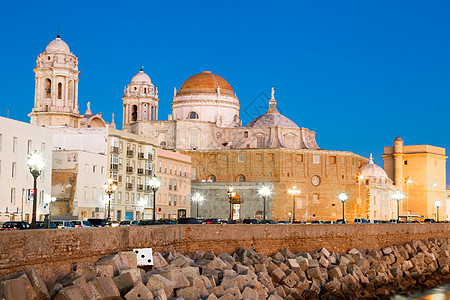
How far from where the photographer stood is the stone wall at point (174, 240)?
55.6 feet

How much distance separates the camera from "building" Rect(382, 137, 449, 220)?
11806 cm

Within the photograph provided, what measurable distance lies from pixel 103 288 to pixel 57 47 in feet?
186

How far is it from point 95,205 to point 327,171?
140 feet

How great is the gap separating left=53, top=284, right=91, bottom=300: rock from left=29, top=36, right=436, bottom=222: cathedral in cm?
6282

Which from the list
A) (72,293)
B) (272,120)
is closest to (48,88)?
(272,120)

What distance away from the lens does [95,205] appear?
57.7 meters

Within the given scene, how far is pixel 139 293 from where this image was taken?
57.4 ft

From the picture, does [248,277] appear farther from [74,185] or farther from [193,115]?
[193,115]

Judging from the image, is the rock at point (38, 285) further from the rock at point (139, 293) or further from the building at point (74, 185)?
the building at point (74, 185)

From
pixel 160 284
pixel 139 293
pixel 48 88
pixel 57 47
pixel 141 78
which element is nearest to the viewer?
pixel 139 293

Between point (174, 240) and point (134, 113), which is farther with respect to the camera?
point (134, 113)

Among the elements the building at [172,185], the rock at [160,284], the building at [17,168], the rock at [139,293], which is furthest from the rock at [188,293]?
the building at [172,185]

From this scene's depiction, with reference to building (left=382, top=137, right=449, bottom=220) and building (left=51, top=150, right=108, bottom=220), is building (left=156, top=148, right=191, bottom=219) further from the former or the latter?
building (left=382, top=137, right=449, bottom=220)

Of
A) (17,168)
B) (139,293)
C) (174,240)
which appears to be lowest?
(139,293)
